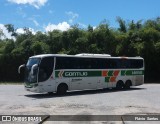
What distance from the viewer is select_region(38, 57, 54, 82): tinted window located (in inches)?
946

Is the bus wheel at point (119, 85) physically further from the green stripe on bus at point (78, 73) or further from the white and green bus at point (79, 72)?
the green stripe on bus at point (78, 73)

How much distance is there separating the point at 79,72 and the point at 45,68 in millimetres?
3200

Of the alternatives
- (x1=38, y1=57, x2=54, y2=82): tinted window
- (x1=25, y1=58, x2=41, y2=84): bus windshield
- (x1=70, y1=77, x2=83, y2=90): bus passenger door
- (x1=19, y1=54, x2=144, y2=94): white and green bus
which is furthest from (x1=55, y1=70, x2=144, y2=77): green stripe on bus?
(x1=25, y1=58, x2=41, y2=84): bus windshield

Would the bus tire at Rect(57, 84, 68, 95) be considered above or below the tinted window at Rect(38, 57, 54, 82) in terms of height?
below

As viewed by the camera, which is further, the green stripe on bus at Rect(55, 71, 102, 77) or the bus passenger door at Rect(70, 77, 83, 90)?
the bus passenger door at Rect(70, 77, 83, 90)

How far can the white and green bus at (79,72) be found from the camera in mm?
24219

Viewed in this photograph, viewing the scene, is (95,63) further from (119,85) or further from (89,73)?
(119,85)

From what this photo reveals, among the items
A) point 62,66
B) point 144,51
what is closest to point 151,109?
point 62,66

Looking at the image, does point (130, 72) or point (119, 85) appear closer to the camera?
point (119, 85)

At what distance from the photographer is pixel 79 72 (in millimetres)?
26500

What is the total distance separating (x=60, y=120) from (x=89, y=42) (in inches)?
1250

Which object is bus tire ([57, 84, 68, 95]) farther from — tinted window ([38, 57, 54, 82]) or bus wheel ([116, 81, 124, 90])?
bus wheel ([116, 81, 124, 90])

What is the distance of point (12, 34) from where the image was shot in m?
62.1

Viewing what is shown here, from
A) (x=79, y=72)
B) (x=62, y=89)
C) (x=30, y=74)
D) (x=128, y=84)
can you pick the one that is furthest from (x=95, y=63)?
(x=30, y=74)
